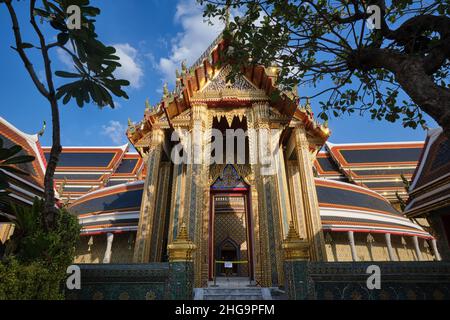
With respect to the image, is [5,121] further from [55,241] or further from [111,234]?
[55,241]

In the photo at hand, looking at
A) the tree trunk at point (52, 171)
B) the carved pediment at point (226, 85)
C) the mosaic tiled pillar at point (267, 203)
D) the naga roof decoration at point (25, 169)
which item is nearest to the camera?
the tree trunk at point (52, 171)

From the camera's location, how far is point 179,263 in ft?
14.4

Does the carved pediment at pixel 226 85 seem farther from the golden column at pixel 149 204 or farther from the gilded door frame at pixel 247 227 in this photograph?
the gilded door frame at pixel 247 227

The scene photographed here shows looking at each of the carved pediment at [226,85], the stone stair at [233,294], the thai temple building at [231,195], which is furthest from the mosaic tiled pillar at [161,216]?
the carved pediment at [226,85]

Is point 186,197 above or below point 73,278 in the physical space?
above

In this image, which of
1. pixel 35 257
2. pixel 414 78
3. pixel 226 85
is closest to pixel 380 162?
pixel 226 85

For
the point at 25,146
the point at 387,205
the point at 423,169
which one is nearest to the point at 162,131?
the point at 25,146

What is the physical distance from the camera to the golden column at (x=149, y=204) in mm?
7520

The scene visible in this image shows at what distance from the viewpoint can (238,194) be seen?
905 cm

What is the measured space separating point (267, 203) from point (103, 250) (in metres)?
8.71

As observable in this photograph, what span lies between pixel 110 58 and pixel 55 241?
107 inches

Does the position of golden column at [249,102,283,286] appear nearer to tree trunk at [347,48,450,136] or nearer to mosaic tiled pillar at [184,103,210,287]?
mosaic tiled pillar at [184,103,210,287]

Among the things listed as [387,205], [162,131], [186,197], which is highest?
[162,131]

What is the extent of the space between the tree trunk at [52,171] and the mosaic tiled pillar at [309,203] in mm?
6558
